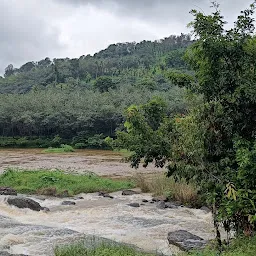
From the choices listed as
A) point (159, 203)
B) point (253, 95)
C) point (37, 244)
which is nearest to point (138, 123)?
point (253, 95)

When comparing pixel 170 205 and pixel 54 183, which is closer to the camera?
pixel 170 205

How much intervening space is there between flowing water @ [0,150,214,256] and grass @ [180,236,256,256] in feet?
7.61

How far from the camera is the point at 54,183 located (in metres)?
19.6

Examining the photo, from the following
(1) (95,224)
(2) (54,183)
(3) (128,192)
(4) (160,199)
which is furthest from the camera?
(2) (54,183)

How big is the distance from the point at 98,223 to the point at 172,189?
4806mm

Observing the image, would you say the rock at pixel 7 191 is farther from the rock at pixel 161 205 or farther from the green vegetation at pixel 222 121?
the green vegetation at pixel 222 121

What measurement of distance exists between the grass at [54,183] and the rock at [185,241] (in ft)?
29.6

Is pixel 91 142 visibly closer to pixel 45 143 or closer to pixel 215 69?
pixel 45 143

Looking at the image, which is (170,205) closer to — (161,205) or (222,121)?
(161,205)

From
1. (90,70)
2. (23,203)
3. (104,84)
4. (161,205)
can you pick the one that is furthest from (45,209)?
(90,70)

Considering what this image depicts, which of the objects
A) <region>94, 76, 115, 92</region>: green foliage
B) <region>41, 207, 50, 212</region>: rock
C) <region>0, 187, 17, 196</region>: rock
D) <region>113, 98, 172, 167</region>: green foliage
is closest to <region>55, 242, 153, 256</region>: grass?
<region>113, 98, 172, 167</region>: green foliage

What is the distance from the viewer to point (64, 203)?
16094mm

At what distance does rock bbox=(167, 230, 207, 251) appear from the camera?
30.0ft

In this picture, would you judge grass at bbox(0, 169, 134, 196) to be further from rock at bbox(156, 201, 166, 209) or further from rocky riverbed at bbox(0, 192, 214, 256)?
rock at bbox(156, 201, 166, 209)
